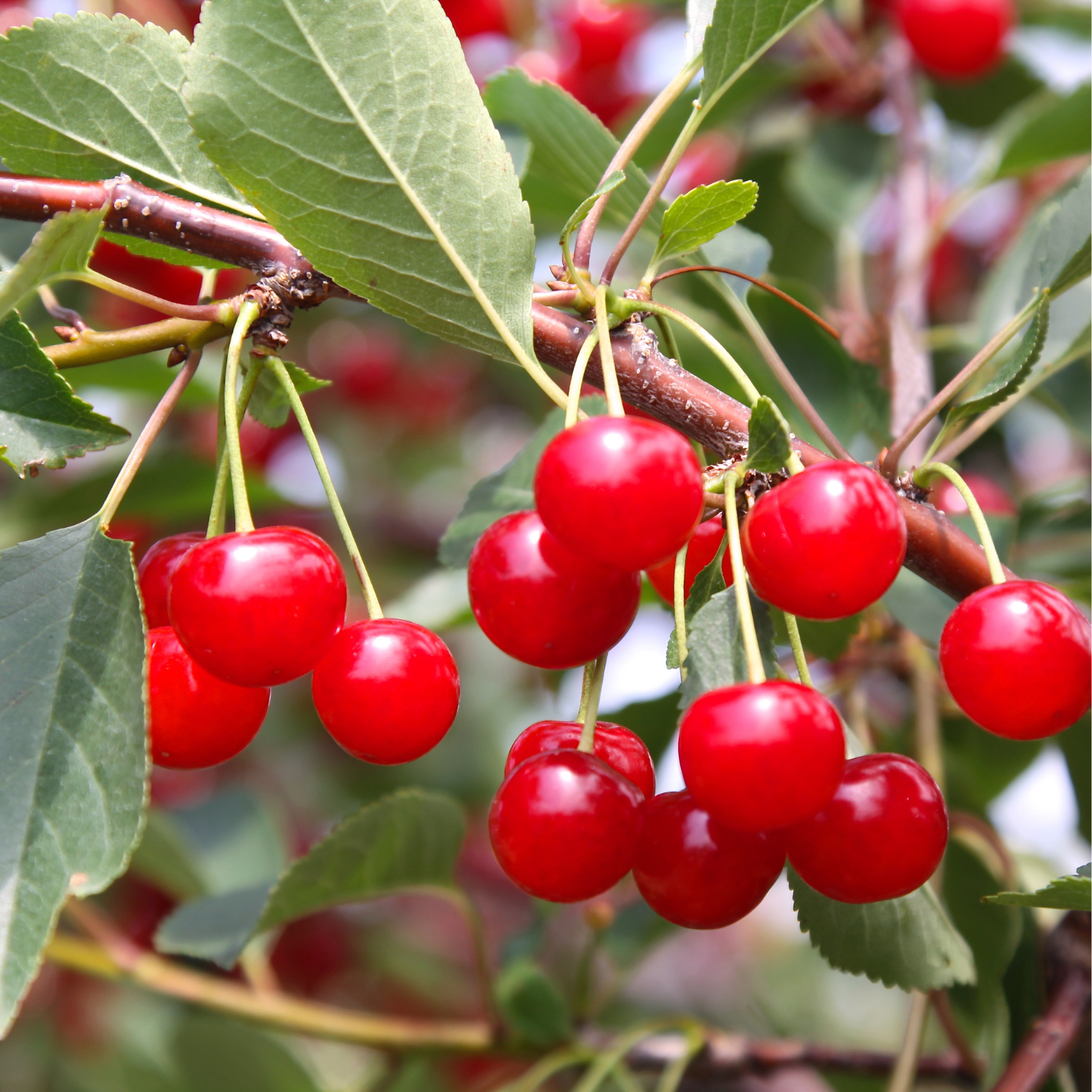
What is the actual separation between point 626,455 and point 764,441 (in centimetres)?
13

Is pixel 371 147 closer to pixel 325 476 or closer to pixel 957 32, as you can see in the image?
pixel 325 476

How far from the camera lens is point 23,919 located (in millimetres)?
761

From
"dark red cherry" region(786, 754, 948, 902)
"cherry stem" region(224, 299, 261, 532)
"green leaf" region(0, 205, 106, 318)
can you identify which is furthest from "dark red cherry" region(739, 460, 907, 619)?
"green leaf" region(0, 205, 106, 318)

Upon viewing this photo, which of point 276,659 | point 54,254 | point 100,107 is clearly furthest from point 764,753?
point 100,107

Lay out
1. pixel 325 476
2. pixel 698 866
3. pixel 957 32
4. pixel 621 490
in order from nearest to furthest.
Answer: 1. pixel 621 490
2. pixel 698 866
3. pixel 325 476
4. pixel 957 32

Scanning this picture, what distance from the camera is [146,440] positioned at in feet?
2.80

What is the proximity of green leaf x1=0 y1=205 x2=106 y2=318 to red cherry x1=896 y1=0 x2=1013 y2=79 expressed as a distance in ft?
6.29

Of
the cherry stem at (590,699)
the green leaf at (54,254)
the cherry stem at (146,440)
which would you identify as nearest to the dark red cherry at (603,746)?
the cherry stem at (590,699)

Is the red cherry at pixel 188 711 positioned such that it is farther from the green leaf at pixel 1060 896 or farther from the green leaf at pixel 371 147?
the green leaf at pixel 1060 896

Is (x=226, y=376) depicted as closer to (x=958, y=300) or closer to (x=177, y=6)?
(x=177, y=6)

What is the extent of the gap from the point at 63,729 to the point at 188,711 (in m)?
0.09

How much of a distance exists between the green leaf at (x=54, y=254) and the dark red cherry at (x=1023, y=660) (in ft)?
2.19

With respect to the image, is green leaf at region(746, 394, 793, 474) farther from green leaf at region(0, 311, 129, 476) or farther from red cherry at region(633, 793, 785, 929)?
green leaf at region(0, 311, 129, 476)

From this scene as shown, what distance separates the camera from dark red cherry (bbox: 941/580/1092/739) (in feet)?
2.34
